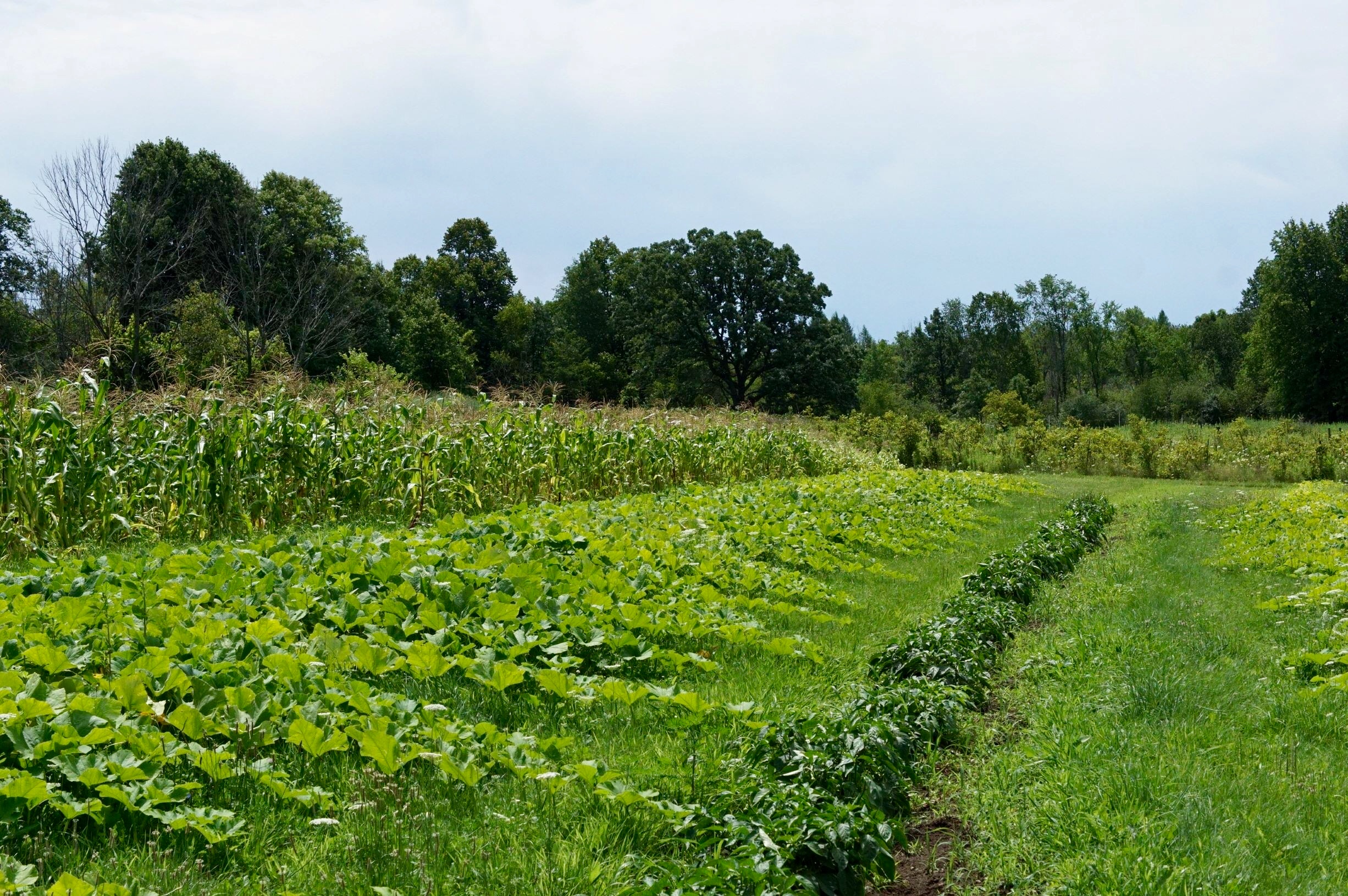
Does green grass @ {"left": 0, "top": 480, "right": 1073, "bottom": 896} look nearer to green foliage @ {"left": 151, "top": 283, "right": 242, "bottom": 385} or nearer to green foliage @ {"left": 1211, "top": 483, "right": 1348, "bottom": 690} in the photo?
green foliage @ {"left": 1211, "top": 483, "right": 1348, "bottom": 690}

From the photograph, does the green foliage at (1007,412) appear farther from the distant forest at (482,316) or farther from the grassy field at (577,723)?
the grassy field at (577,723)

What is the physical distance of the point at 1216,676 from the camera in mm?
4566

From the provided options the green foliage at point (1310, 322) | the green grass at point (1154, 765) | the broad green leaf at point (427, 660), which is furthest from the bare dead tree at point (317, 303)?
the green foliage at point (1310, 322)

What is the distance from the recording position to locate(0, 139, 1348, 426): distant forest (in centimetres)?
2639

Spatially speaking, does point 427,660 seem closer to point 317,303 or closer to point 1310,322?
point 317,303

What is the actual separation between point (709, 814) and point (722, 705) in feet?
3.17

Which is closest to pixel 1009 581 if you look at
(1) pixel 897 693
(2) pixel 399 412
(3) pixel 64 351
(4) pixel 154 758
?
(1) pixel 897 693

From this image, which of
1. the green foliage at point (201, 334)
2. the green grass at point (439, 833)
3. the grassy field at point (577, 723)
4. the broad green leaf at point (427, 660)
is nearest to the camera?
the green grass at point (439, 833)

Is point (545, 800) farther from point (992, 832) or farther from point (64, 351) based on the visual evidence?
point (64, 351)

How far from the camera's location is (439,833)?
2510mm

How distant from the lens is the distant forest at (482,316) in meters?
26.4

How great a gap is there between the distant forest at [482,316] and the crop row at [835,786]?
32.7 ft

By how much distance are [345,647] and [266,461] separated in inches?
239

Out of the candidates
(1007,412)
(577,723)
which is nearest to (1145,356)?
(1007,412)
